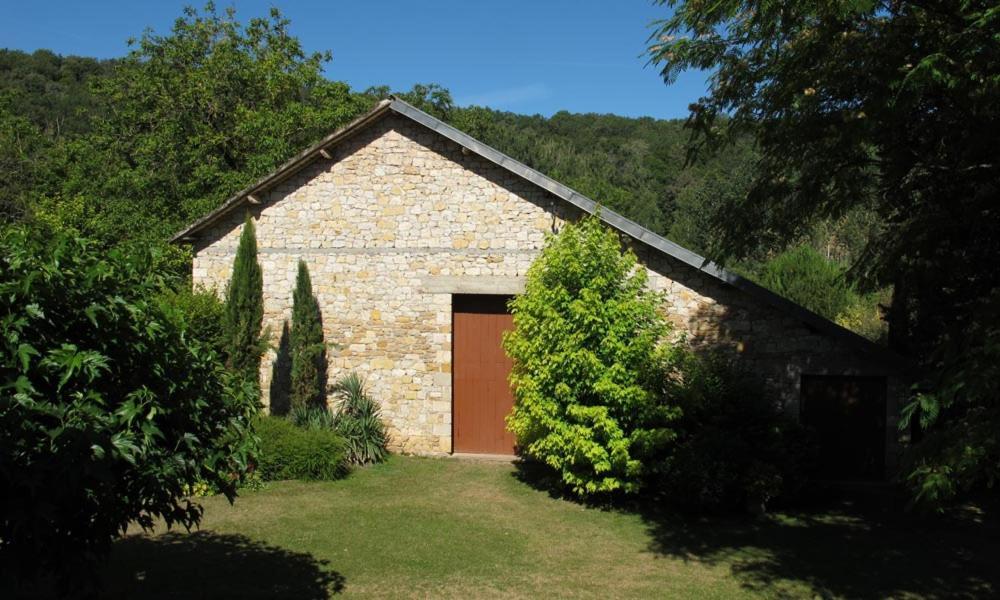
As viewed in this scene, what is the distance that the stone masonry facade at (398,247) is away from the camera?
1286cm

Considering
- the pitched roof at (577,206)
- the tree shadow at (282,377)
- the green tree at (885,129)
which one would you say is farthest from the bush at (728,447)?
the tree shadow at (282,377)

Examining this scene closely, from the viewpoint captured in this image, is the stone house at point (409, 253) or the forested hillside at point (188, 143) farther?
the forested hillside at point (188, 143)

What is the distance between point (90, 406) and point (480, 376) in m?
9.39

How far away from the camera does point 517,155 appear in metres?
45.5

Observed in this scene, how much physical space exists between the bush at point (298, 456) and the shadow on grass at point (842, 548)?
12.0ft

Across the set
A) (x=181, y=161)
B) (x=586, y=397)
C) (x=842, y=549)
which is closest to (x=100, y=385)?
(x=586, y=397)

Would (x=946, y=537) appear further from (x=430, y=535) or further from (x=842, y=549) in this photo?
(x=430, y=535)

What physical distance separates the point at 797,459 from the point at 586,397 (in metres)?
3.06

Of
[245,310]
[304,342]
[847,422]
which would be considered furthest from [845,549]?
[245,310]

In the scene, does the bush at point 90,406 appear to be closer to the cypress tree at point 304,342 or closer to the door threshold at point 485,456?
the cypress tree at point 304,342

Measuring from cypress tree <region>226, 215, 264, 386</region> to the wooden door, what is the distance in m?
9.12

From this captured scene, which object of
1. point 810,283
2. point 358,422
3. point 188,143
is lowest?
point 358,422

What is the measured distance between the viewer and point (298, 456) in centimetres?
1180

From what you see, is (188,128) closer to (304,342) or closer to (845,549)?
(304,342)
